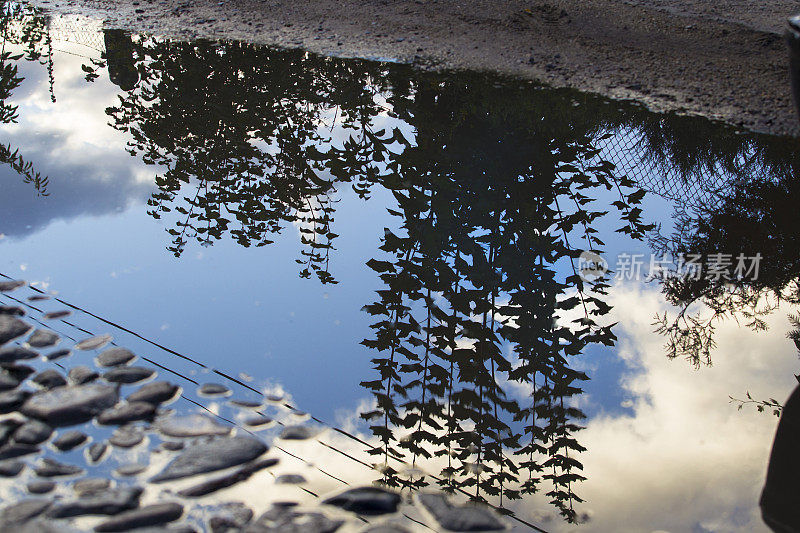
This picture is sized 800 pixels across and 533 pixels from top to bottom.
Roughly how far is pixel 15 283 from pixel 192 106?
221cm

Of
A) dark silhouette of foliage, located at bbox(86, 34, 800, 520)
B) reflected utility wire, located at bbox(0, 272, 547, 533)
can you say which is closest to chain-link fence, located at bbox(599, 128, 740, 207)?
dark silhouette of foliage, located at bbox(86, 34, 800, 520)

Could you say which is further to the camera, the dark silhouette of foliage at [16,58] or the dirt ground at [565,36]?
the dirt ground at [565,36]

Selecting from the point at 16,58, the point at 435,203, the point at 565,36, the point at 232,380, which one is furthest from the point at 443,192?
the point at 16,58

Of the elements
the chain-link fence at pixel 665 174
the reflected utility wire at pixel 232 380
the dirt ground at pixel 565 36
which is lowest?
the reflected utility wire at pixel 232 380

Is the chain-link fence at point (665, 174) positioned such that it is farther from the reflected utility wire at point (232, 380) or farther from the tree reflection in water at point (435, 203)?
the reflected utility wire at point (232, 380)

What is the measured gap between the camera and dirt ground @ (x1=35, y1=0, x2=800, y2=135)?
4492 mm

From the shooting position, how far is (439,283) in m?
2.97

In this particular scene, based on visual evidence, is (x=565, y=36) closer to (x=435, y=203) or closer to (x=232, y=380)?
(x=435, y=203)

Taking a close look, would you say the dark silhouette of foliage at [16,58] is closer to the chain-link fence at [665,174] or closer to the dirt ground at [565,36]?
the dirt ground at [565,36]

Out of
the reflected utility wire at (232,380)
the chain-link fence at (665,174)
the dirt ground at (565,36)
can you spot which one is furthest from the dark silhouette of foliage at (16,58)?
the chain-link fence at (665,174)

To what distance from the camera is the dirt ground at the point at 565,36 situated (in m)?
4.49

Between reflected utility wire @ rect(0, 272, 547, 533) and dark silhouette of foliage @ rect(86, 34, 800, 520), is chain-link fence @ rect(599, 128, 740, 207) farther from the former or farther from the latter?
reflected utility wire @ rect(0, 272, 547, 533)

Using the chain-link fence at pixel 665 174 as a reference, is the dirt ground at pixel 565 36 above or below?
above

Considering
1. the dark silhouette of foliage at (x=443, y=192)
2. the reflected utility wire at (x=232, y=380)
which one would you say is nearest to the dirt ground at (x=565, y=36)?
the dark silhouette of foliage at (x=443, y=192)
